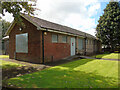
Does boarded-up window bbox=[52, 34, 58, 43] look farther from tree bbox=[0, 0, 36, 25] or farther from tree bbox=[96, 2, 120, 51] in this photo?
tree bbox=[96, 2, 120, 51]

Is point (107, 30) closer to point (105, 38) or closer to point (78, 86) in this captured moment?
point (105, 38)

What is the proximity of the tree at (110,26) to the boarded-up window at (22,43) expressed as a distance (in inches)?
755

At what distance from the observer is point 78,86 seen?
140 inches

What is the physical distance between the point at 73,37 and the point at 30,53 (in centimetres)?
724

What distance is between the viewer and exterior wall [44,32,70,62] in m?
9.29

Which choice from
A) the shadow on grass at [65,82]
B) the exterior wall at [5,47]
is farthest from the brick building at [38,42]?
the exterior wall at [5,47]

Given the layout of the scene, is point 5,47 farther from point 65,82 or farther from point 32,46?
point 65,82

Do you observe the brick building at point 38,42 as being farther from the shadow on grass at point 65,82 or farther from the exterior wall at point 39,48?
the shadow on grass at point 65,82

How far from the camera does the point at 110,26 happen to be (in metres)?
20.8

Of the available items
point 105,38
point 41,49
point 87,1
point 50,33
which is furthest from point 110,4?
A: point 41,49

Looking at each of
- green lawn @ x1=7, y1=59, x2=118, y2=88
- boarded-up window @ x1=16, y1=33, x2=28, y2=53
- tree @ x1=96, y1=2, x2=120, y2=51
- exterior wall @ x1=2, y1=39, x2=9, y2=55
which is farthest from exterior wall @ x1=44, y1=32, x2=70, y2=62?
exterior wall @ x1=2, y1=39, x2=9, y2=55

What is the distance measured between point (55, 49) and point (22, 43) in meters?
4.47

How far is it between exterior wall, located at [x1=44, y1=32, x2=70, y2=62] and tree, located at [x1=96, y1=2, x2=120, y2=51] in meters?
14.0

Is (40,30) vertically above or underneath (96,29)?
underneath
